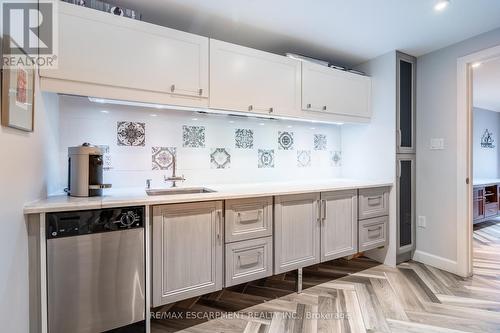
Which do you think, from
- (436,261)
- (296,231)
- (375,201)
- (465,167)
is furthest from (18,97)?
(436,261)

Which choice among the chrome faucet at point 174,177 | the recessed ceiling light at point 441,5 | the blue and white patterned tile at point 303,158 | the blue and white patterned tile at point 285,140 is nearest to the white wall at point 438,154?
the recessed ceiling light at point 441,5

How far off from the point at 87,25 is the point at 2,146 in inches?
35.8

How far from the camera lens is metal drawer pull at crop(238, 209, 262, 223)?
1793mm

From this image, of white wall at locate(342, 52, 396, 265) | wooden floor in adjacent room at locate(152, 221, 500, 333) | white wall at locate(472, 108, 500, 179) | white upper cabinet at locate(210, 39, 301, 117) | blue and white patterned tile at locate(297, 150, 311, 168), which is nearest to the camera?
wooden floor in adjacent room at locate(152, 221, 500, 333)

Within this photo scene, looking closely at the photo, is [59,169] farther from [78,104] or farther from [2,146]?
[2,146]

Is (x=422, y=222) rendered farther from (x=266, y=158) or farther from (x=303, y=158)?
(x=266, y=158)

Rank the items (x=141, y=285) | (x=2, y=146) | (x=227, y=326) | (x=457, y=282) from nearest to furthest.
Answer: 1. (x=2, y=146)
2. (x=141, y=285)
3. (x=227, y=326)
4. (x=457, y=282)

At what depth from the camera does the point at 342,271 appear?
8.30 feet

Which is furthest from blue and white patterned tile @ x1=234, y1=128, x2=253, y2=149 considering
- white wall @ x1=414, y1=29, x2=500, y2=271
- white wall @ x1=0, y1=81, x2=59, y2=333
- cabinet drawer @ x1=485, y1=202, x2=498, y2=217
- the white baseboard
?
cabinet drawer @ x1=485, y1=202, x2=498, y2=217

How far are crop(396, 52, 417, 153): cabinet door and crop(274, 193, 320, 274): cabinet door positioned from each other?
1.27 m

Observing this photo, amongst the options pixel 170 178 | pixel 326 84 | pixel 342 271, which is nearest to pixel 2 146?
pixel 170 178

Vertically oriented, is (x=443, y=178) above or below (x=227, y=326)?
above

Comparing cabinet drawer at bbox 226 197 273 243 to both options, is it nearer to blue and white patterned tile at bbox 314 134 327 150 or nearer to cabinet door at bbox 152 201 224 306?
cabinet door at bbox 152 201 224 306

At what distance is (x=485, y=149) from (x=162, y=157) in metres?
6.26
